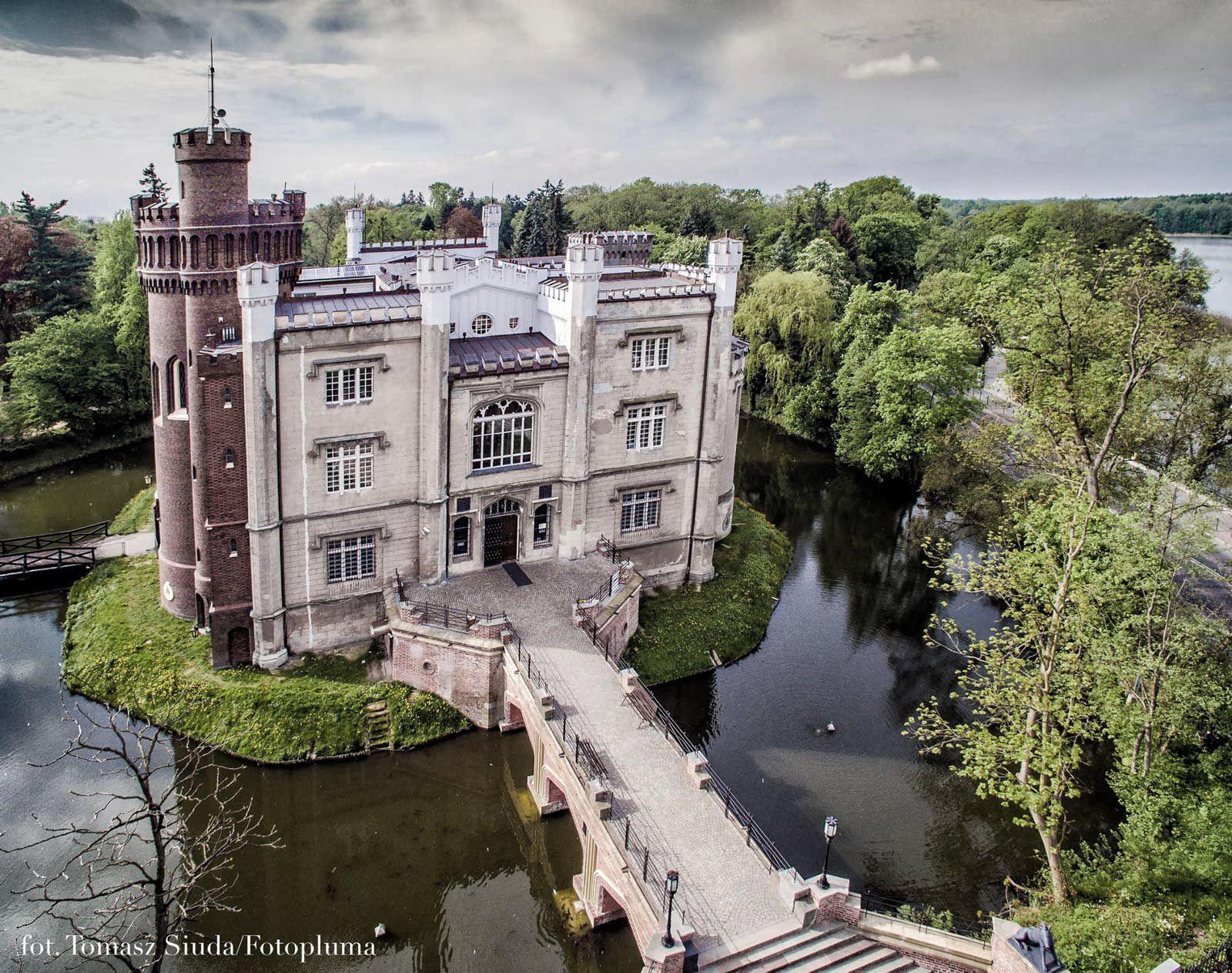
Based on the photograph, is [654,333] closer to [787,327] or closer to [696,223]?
[787,327]

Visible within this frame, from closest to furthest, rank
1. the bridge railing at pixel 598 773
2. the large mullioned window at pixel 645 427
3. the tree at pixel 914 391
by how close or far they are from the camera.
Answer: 1. the bridge railing at pixel 598 773
2. the large mullioned window at pixel 645 427
3. the tree at pixel 914 391

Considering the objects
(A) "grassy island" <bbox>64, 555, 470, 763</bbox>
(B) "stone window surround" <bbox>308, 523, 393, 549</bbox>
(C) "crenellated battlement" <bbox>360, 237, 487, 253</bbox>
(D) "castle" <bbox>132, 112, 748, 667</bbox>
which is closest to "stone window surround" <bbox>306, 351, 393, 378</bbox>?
(D) "castle" <bbox>132, 112, 748, 667</bbox>

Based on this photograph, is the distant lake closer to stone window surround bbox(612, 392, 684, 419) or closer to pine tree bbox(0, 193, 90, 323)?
stone window surround bbox(612, 392, 684, 419)

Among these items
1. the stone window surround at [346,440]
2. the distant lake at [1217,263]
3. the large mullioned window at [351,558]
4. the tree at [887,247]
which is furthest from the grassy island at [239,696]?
the tree at [887,247]

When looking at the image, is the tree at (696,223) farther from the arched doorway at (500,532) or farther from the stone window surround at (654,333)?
the arched doorway at (500,532)

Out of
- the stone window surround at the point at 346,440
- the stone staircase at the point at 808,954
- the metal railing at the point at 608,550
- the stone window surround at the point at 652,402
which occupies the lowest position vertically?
the stone staircase at the point at 808,954

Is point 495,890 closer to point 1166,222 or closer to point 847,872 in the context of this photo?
point 847,872
